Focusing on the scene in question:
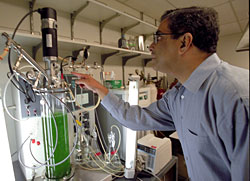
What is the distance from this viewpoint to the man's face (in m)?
0.78

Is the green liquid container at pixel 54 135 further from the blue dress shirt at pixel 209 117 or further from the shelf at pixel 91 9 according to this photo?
the shelf at pixel 91 9

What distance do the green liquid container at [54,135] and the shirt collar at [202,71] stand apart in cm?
79

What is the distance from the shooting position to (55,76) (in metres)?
0.79

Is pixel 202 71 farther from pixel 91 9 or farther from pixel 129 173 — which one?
pixel 91 9

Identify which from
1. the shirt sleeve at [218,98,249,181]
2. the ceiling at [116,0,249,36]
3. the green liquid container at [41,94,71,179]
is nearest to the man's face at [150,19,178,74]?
the shirt sleeve at [218,98,249,181]

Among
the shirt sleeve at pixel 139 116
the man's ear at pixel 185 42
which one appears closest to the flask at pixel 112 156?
the shirt sleeve at pixel 139 116

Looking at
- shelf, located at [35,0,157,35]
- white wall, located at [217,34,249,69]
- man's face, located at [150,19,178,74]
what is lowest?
white wall, located at [217,34,249,69]

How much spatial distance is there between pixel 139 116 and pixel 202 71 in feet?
1.69

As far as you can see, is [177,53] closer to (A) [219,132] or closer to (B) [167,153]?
(A) [219,132]

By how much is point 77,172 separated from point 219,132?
1.00 meters

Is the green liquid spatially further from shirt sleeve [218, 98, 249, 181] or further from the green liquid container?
shirt sleeve [218, 98, 249, 181]

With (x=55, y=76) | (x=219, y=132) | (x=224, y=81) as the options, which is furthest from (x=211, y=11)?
(x=55, y=76)

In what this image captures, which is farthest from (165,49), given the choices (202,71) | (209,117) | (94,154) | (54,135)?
(94,154)

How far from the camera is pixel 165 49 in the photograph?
2.65 feet
